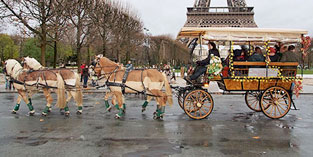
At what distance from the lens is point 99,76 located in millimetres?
8008

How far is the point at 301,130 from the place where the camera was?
6.41 metres

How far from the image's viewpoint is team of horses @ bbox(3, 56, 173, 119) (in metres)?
7.44

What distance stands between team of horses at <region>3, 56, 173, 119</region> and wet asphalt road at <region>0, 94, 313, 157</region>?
55cm

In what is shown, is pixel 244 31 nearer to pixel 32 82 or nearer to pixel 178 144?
pixel 178 144

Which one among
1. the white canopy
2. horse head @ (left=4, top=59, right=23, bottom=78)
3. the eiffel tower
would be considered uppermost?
the eiffel tower

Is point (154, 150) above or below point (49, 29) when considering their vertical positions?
below

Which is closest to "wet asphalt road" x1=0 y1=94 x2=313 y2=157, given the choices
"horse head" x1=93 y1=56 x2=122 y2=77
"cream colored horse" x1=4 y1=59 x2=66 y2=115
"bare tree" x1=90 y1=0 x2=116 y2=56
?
"cream colored horse" x1=4 y1=59 x2=66 y2=115

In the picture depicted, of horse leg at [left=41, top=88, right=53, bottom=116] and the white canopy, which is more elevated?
the white canopy

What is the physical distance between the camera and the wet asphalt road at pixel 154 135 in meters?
4.87

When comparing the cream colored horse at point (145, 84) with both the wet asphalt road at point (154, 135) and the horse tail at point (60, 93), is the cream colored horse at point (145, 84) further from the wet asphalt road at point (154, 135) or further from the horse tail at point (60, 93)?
the horse tail at point (60, 93)

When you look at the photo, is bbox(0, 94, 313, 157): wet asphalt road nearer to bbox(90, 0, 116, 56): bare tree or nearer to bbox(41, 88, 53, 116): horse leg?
bbox(41, 88, 53, 116): horse leg

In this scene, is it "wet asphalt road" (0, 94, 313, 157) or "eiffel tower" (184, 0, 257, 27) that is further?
"eiffel tower" (184, 0, 257, 27)

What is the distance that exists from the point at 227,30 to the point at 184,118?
298 cm

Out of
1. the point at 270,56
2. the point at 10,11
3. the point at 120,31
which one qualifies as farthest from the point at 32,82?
the point at 120,31
